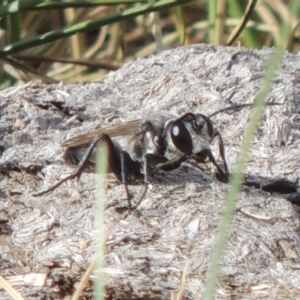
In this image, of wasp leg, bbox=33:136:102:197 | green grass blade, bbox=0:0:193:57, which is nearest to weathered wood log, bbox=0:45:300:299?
wasp leg, bbox=33:136:102:197

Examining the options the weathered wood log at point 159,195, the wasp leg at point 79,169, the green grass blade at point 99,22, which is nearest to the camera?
the weathered wood log at point 159,195

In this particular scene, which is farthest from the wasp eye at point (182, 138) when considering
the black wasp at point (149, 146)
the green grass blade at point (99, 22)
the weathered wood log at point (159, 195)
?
the green grass blade at point (99, 22)

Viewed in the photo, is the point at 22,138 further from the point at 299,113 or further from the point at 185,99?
the point at 299,113

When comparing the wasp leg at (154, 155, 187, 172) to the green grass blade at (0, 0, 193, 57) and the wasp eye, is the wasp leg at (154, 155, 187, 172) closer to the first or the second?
the wasp eye

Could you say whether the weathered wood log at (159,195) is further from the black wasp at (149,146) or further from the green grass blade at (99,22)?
the green grass blade at (99,22)

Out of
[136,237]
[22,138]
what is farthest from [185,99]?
[136,237]

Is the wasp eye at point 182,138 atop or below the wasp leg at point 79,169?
atop

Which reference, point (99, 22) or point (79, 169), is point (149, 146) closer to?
point (79, 169)
